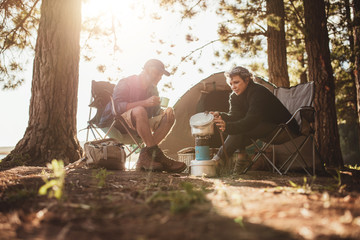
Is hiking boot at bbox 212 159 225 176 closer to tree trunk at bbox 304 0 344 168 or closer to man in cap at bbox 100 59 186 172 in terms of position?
man in cap at bbox 100 59 186 172

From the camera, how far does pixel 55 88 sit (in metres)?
4.01

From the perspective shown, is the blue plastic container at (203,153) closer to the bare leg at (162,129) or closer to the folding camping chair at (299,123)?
the folding camping chair at (299,123)

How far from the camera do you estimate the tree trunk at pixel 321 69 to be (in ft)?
15.8

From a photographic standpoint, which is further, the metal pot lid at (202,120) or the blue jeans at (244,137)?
the blue jeans at (244,137)

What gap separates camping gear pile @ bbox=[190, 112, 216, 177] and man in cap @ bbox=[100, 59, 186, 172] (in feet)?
0.94

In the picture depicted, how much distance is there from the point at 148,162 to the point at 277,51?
3.64 meters

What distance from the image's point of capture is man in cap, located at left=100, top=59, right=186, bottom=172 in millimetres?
3211

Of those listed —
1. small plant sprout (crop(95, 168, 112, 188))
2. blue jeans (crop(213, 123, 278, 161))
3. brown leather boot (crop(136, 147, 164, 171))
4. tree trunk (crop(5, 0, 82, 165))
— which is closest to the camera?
small plant sprout (crop(95, 168, 112, 188))

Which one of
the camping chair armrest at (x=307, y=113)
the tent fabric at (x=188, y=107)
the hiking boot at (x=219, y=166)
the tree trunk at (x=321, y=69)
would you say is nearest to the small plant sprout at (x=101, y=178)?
the hiking boot at (x=219, y=166)

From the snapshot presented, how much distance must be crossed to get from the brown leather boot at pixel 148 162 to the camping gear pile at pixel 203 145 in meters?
0.35

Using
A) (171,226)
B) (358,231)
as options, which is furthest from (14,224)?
(358,231)

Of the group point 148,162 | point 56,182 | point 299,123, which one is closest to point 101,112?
point 148,162

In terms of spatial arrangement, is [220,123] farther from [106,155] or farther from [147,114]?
[106,155]

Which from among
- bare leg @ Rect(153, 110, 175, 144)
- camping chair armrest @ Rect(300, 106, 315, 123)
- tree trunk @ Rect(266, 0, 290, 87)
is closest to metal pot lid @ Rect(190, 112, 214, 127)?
bare leg @ Rect(153, 110, 175, 144)
